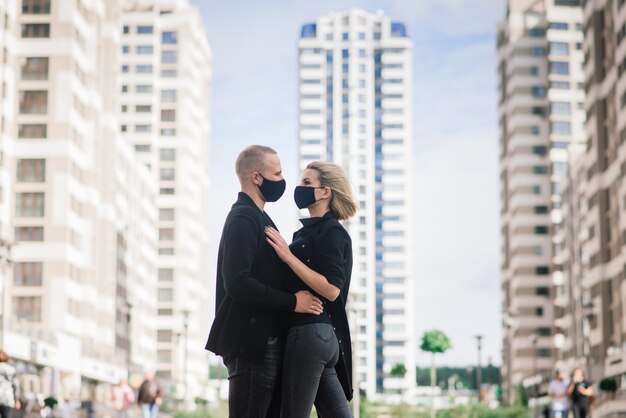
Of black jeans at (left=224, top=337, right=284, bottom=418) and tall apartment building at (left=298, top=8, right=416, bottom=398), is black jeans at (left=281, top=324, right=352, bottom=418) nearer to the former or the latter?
black jeans at (left=224, top=337, right=284, bottom=418)

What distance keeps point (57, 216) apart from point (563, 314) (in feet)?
206

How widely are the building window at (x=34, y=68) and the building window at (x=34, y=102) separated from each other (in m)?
1.05

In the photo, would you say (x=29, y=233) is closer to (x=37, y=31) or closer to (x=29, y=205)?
(x=29, y=205)

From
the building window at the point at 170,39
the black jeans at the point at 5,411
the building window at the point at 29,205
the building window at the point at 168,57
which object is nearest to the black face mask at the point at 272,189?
the black jeans at the point at 5,411

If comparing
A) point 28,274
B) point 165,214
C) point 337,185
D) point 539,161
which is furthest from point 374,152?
point 337,185

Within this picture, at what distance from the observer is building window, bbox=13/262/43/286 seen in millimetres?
76375

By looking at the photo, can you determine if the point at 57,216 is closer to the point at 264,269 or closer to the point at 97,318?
the point at 97,318

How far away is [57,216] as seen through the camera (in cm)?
7744

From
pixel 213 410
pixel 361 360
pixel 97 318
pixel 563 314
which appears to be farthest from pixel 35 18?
pixel 361 360

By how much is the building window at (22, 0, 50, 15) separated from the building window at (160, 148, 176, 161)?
2398 inches

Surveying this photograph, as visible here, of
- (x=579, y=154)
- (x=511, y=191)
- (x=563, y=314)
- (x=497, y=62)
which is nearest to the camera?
(x=579, y=154)

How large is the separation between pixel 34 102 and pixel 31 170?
15.1 ft

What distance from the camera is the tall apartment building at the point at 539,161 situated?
12875 centimetres

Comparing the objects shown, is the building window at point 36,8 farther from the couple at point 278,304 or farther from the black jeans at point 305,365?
the black jeans at point 305,365
